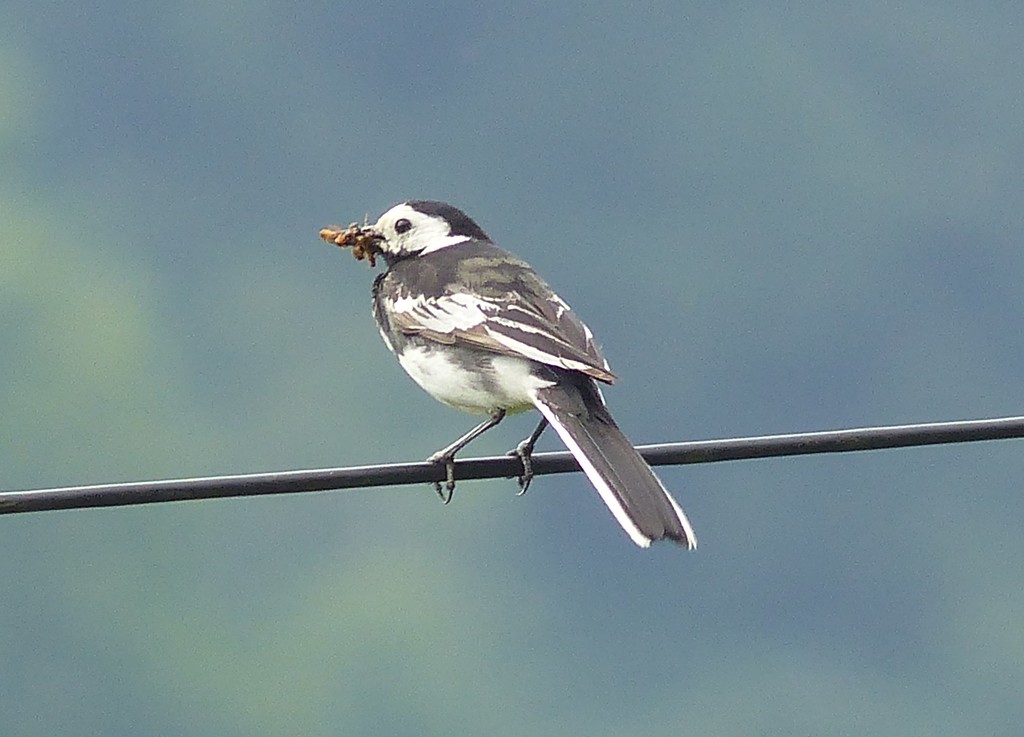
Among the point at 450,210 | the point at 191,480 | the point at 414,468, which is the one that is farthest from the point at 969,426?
the point at 450,210

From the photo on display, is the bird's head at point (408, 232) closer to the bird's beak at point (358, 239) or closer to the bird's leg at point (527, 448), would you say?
the bird's beak at point (358, 239)

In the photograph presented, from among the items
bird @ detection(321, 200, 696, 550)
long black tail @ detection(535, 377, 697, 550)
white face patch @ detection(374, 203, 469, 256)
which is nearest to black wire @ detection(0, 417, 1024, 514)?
long black tail @ detection(535, 377, 697, 550)

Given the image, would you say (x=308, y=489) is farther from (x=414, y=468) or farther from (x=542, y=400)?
(x=542, y=400)

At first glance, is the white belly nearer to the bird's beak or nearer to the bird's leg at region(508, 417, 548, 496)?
the bird's leg at region(508, 417, 548, 496)

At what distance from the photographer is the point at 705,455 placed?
507 cm

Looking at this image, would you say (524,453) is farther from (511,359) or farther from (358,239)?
(358,239)

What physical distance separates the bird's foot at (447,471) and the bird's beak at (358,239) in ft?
6.23

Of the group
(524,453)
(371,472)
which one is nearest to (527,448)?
(524,453)

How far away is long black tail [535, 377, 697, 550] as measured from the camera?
5.50 meters

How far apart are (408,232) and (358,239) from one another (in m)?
0.24

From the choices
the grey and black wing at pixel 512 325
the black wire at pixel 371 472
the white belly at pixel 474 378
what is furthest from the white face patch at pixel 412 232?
the black wire at pixel 371 472

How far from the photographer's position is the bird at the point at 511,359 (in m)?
5.69

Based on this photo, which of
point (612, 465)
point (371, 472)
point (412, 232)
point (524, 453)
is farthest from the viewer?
point (412, 232)

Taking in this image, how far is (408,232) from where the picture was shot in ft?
26.2
